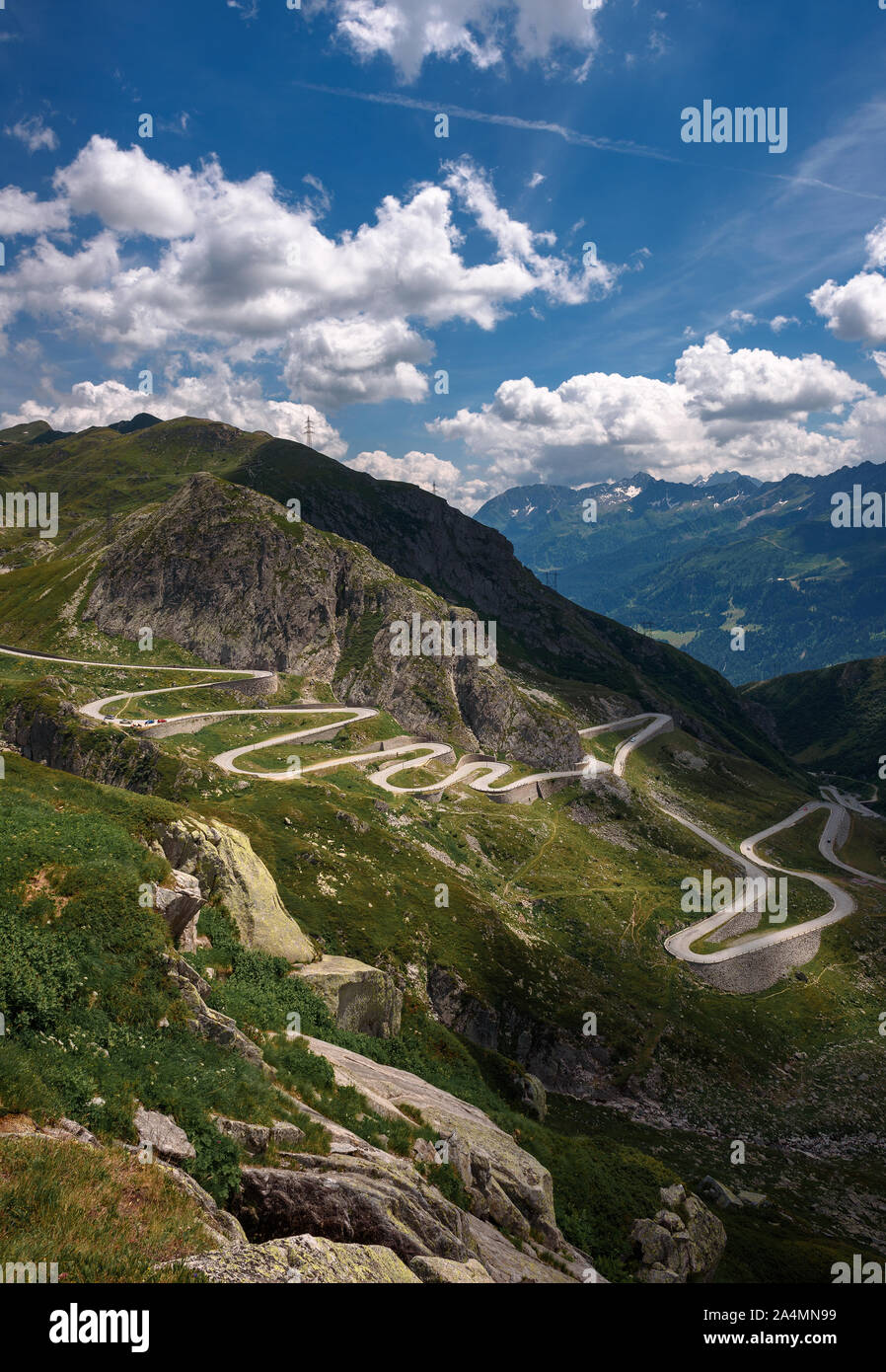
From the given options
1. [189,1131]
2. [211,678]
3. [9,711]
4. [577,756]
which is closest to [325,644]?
[211,678]

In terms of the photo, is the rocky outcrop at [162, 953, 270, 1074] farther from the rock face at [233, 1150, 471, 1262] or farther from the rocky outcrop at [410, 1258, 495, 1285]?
the rocky outcrop at [410, 1258, 495, 1285]

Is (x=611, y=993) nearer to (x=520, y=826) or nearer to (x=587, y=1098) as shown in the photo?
(x=587, y=1098)

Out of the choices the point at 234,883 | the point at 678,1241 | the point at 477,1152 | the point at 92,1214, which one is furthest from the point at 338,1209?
the point at 678,1241

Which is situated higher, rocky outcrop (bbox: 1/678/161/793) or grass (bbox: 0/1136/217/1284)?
rocky outcrop (bbox: 1/678/161/793)

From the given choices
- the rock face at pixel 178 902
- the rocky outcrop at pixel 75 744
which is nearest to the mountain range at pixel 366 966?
the rock face at pixel 178 902

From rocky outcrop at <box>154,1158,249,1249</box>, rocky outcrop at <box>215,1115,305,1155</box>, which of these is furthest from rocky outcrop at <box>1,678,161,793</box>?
rocky outcrop at <box>154,1158,249,1249</box>

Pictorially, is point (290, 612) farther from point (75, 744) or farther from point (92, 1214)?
point (92, 1214)
